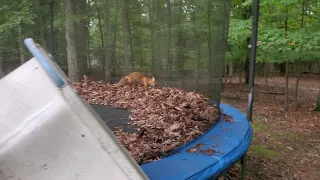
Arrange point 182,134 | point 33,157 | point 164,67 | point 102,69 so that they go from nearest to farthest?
1. point 33,157
2. point 182,134
3. point 164,67
4. point 102,69

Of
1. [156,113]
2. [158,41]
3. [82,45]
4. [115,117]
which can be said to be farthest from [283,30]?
[115,117]

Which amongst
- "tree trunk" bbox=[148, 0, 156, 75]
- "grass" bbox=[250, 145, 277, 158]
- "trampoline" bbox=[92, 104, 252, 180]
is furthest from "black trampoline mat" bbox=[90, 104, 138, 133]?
"grass" bbox=[250, 145, 277, 158]

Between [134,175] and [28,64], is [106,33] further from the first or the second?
[134,175]

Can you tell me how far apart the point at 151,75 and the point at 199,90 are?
0.90m

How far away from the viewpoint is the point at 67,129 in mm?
969

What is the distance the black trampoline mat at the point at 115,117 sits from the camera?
2.99 meters

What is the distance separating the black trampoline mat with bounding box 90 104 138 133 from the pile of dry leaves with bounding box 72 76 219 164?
0.09m

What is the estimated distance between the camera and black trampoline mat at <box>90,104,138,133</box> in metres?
2.99

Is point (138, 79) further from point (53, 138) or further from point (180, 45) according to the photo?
point (53, 138)

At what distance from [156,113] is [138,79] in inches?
54.9

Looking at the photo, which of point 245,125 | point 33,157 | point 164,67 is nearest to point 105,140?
point 33,157

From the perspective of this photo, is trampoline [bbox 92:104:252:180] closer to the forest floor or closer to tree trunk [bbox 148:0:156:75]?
the forest floor

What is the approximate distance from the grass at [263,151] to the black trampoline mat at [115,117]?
225cm

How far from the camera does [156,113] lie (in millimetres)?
3225
